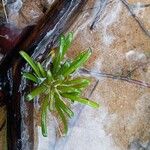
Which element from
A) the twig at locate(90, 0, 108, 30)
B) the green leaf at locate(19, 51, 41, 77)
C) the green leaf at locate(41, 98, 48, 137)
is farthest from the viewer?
the twig at locate(90, 0, 108, 30)

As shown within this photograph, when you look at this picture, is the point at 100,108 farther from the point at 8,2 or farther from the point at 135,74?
the point at 8,2

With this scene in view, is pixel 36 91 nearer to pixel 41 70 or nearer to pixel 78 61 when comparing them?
pixel 41 70

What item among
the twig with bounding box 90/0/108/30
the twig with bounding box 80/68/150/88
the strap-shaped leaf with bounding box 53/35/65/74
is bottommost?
the twig with bounding box 80/68/150/88

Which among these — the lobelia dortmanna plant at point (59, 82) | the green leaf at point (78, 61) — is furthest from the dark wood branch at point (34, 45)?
the green leaf at point (78, 61)

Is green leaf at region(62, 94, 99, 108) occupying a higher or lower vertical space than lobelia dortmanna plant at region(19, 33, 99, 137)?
lower

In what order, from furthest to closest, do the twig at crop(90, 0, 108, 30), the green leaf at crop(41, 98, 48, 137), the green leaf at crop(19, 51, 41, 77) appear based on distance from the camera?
the twig at crop(90, 0, 108, 30) → the green leaf at crop(41, 98, 48, 137) → the green leaf at crop(19, 51, 41, 77)

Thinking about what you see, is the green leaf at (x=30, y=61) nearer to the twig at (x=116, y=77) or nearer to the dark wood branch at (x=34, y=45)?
the dark wood branch at (x=34, y=45)

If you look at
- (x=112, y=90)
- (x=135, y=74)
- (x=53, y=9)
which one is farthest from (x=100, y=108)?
(x=53, y=9)

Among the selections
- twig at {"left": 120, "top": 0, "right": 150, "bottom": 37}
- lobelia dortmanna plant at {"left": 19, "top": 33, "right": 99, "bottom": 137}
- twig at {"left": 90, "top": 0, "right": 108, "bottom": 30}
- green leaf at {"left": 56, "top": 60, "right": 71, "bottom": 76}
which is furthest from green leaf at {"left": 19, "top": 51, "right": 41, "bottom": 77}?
twig at {"left": 120, "top": 0, "right": 150, "bottom": 37}

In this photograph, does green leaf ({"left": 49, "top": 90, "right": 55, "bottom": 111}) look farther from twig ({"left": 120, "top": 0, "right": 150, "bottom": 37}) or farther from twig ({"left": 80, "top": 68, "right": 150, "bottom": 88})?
twig ({"left": 120, "top": 0, "right": 150, "bottom": 37})
